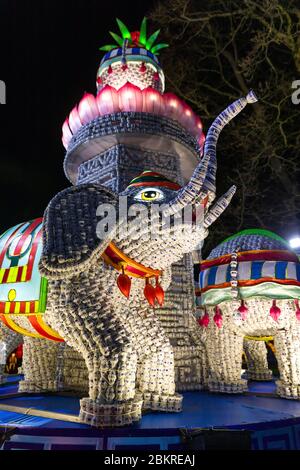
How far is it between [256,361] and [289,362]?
155cm

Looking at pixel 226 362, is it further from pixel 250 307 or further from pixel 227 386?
pixel 250 307

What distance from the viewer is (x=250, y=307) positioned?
12.1 ft

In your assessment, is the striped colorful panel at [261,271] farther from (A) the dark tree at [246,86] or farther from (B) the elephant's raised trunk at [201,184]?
(A) the dark tree at [246,86]

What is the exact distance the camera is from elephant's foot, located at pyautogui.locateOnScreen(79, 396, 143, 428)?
245cm

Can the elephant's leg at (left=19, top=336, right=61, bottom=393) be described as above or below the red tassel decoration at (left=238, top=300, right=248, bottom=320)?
below

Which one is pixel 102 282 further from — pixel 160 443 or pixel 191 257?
pixel 191 257

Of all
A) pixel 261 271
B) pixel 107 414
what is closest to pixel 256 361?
pixel 261 271

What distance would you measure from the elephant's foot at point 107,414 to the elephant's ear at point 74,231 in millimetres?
868

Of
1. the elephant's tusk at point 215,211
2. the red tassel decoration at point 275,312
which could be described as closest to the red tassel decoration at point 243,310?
the red tassel decoration at point 275,312

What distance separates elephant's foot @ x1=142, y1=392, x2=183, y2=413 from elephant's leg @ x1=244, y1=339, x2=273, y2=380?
2.23m

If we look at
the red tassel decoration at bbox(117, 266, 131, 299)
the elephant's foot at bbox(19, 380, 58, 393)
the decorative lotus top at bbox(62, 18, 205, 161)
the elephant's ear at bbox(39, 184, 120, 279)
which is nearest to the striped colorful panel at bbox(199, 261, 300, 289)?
the red tassel decoration at bbox(117, 266, 131, 299)

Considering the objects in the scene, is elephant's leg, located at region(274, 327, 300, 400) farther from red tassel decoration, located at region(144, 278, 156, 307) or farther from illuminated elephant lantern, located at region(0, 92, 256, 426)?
red tassel decoration, located at region(144, 278, 156, 307)

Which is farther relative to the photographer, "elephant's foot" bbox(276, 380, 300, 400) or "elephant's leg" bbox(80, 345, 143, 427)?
"elephant's foot" bbox(276, 380, 300, 400)

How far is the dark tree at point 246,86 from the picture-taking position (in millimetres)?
8680
